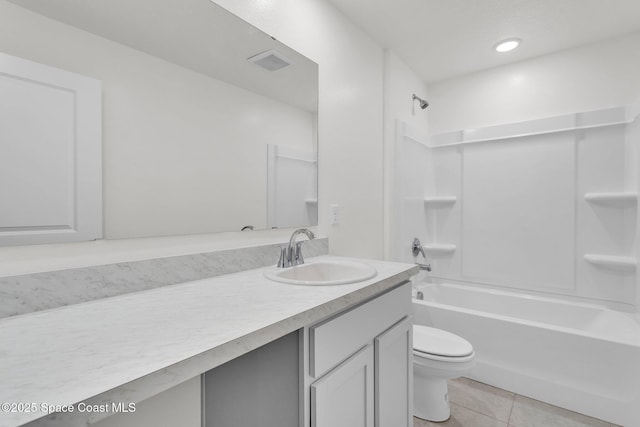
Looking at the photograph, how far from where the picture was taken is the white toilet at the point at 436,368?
1.59 meters

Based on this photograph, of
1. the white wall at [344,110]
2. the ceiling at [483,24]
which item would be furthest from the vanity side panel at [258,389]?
the ceiling at [483,24]

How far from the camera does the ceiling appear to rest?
1.83 m

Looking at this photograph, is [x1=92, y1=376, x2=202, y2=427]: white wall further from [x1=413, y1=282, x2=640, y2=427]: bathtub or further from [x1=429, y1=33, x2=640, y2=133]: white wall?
[x1=429, y1=33, x2=640, y2=133]: white wall

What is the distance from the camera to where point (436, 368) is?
1.60 metres

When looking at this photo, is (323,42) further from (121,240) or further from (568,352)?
(568,352)

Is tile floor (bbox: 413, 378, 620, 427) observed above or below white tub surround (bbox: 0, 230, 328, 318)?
below

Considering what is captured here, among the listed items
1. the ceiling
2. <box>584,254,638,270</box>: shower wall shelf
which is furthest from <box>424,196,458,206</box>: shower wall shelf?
the ceiling

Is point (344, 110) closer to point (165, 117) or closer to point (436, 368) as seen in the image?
point (165, 117)

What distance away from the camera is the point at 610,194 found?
2.13m

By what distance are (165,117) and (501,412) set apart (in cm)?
223

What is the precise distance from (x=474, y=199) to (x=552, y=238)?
0.63m

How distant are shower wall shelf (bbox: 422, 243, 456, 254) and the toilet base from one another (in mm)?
1325

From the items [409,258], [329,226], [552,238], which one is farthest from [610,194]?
[329,226]

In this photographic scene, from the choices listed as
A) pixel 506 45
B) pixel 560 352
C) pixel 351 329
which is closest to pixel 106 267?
pixel 351 329
